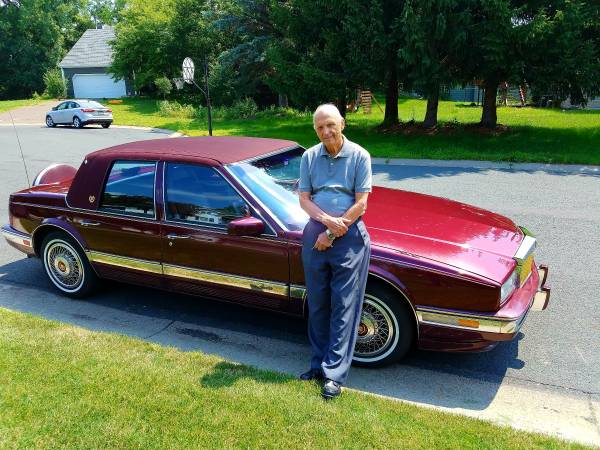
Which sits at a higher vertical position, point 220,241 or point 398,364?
point 220,241

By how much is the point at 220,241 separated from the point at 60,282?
7.20 feet

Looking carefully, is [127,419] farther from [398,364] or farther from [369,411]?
[398,364]

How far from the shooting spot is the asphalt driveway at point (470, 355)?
11.6 feet

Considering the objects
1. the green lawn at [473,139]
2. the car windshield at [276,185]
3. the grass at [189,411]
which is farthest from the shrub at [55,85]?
the grass at [189,411]

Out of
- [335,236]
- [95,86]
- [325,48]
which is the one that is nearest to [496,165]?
[325,48]

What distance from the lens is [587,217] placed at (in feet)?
25.1

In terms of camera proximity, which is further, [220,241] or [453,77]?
[453,77]

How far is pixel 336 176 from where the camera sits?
3.34 meters

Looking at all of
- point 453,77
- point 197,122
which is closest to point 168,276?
point 453,77

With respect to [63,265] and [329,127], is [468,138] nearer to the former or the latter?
[63,265]

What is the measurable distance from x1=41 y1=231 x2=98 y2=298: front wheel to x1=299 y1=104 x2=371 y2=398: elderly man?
107 inches

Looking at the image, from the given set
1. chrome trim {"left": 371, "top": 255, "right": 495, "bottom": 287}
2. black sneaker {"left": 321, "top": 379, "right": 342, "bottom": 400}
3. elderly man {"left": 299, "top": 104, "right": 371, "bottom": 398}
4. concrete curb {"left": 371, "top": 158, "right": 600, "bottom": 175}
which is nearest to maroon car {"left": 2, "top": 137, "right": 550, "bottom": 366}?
chrome trim {"left": 371, "top": 255, "right": 495, "bottom": 287}

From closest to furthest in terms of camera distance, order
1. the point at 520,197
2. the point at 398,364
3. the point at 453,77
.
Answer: the point at 398,364 < the point at 520,197 < the point at 453,77

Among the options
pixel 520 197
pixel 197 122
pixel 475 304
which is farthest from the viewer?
pixel 197 122
